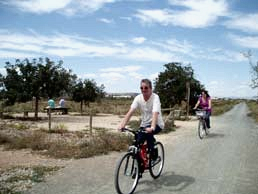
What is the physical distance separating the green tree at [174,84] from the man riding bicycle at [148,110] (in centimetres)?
3379

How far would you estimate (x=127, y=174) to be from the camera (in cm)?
671

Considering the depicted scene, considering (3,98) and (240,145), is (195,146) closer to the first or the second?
(240,145)

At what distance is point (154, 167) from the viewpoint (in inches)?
310

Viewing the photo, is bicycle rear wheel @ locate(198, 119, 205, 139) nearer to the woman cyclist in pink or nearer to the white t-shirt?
the woman cyclist in pink

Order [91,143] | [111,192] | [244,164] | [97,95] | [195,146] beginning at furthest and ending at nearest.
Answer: [97,95] < [195,146] < [91,143] < [244,164] < [111,192]

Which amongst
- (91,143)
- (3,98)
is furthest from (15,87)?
(91,143)

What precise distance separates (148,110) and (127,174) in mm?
1277

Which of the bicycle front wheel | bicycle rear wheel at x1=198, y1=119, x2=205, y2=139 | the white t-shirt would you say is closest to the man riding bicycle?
the white t-shirt

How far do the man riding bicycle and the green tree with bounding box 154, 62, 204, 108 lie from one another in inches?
1330

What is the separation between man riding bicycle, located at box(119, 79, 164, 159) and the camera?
706cm

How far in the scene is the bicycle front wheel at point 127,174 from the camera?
253 inches

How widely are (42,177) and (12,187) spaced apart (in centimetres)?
93

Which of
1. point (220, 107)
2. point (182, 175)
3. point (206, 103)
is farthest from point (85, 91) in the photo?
point (220, 107)

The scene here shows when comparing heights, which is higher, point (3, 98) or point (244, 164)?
point (3, 98)
